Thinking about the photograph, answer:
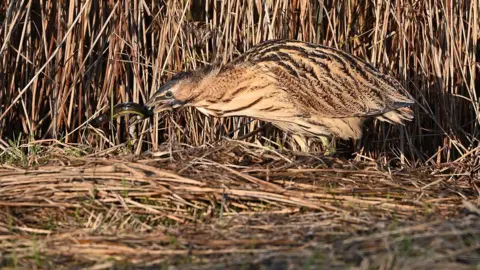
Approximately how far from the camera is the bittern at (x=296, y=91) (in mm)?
5535

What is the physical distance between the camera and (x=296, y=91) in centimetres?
554

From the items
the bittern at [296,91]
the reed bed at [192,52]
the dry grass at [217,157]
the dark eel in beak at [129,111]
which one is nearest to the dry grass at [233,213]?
the dry grass at [217,157]

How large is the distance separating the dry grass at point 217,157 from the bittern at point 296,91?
36 centimetres

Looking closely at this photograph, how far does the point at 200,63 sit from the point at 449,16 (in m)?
1.71

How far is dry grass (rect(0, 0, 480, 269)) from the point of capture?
326 cm

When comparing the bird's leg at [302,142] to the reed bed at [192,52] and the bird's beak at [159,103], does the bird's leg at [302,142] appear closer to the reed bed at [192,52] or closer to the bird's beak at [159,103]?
the reed bed at [192,52]

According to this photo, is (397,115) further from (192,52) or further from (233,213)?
(233,213)

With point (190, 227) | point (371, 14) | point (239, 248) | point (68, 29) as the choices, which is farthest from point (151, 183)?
point (371, 14)

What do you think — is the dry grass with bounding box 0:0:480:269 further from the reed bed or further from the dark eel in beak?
the dark eel in beak

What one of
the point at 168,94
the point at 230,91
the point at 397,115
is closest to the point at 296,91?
the point at 230,91

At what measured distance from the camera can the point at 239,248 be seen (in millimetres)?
3240

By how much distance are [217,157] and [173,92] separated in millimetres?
1114

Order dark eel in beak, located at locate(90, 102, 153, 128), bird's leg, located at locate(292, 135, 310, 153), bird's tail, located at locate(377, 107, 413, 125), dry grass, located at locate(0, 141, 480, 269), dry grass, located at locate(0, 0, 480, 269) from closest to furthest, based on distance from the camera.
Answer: dry grass, located at locate(0, 141, 480, 269) < dry grass, located at locate(0, 0, 480, 269) < dark eel in beak, located at locate(90, 102, 153, 128) < bird's tail, located at locate(377, 107, 413, 125) < bird's leg, located at locate(292, 135, 310, 153)

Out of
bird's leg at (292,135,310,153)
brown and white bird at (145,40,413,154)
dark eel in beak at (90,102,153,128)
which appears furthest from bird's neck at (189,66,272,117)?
bird's leg at (292,135,310,153)
